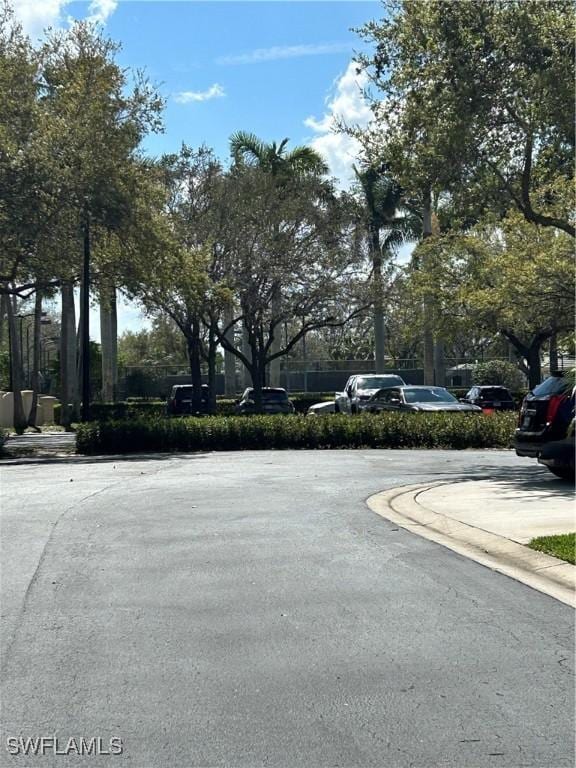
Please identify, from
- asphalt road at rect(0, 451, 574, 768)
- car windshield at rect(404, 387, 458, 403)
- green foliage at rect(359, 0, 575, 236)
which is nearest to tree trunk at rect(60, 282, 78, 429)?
car windshield at rect(404, 387, 458, 403)

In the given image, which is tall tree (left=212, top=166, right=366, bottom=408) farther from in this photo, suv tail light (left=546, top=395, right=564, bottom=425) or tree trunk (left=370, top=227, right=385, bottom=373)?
suv tail light (left=546, top=395, right=564, bottom=425)

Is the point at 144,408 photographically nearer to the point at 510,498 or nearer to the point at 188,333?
the point at 188,333

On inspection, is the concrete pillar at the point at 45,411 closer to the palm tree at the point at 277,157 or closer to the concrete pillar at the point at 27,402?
the concrete pillar at the point at 27,402

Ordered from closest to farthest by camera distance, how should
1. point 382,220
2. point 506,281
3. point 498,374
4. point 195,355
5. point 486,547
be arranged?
point 486,547, point 506,281, point 195,355, point 382,220, point 498,374

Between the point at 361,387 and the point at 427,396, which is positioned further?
the point at 361,387

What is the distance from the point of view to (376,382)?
3188 centimetres

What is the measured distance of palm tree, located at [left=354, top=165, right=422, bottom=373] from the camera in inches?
1628

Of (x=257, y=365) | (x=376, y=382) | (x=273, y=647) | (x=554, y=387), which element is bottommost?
(x=273, y=647)

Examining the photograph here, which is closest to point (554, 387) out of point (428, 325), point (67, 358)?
point (428, 325)

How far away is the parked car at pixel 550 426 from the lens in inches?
542

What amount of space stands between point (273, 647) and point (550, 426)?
8.83 meters

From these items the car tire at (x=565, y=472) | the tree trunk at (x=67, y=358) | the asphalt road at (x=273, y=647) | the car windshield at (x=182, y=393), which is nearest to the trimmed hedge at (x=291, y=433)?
the car tire at (x=565, y=472)

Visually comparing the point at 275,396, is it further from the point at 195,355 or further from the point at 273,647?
the point at 273,647

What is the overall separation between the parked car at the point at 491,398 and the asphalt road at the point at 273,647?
26.1 m
